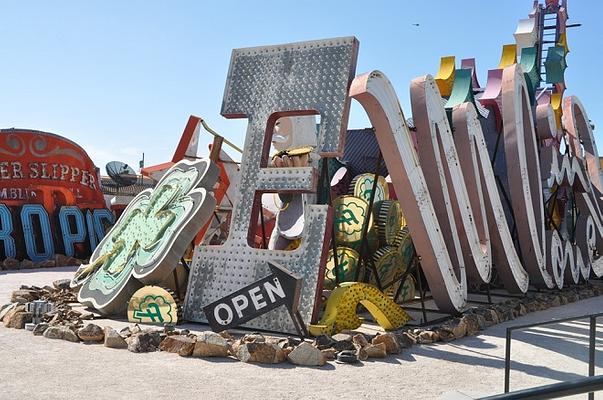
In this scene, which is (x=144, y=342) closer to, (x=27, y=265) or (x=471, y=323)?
(x=471, y=323)

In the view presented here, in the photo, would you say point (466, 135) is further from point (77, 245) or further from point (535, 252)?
point (77, 245)

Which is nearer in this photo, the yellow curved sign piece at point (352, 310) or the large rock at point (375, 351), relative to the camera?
the large rock at point (375, 351)

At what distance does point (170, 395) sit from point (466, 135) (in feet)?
20.9

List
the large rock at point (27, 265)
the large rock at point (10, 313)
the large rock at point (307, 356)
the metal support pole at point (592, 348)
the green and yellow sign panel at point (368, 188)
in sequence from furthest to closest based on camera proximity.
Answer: the large rock at point (27, 265), the green and yellow sign panel at point (368, 188), the large rock at point (10, 313), the large rock at point (307, 356), the metal support pole at point (592, 348)

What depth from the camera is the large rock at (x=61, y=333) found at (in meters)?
6.80

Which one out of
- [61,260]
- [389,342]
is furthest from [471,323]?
[61,260]

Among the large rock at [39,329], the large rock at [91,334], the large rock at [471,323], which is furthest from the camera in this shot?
the large rock at [471,323]

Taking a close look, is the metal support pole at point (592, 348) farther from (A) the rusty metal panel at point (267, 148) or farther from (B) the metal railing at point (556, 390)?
(A) the rusty metal panel at point (267, 148)

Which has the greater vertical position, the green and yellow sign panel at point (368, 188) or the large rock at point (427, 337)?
the green and yellow sign panel at point (368, 188)

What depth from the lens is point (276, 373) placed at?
18.5ft

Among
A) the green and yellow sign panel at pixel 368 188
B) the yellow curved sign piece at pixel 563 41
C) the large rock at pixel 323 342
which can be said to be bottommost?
the large rock at pixel 323 342

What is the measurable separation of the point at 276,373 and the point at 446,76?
911 centimetres

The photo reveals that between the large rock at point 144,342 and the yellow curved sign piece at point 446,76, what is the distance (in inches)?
346

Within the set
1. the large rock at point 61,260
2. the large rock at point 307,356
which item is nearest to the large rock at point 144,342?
the large rock at point 307,356
